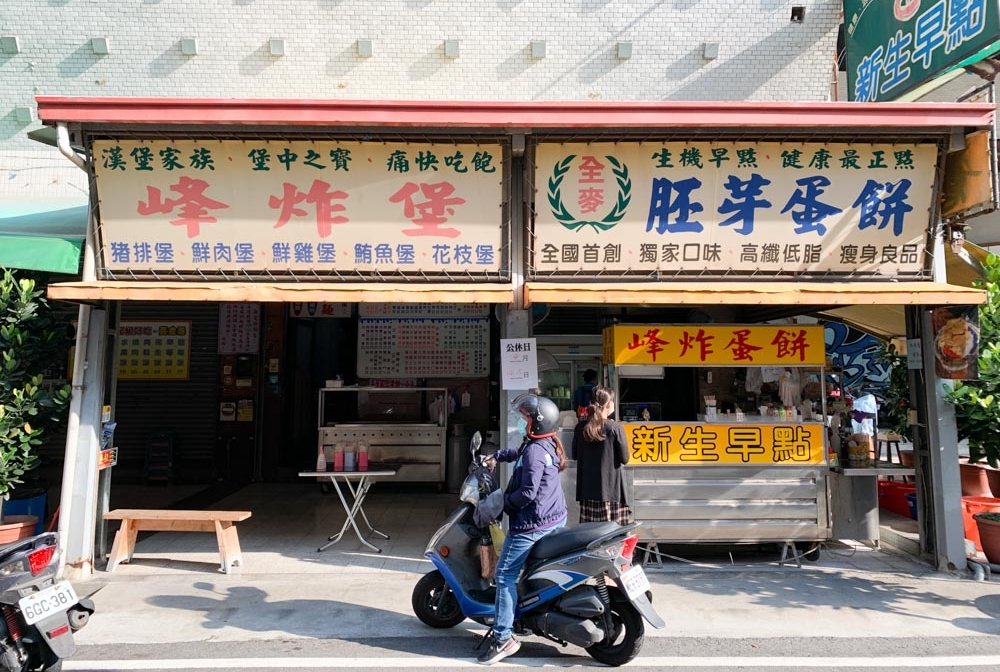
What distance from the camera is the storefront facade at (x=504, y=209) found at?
6.69 meters

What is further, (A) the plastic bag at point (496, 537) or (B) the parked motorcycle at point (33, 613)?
(A) the plastic bag at point (496, 537)

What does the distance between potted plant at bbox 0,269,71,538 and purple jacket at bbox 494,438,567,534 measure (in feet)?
16.8

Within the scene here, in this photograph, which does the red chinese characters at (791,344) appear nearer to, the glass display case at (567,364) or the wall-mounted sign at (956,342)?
the wall-mounted sign at (956,342)

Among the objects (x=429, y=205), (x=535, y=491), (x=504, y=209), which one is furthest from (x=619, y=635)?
(x=429, y=205)

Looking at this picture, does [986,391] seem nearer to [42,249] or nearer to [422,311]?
[422,311]

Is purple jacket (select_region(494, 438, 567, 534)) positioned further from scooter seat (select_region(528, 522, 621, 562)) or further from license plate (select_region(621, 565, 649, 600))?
license plate (select_region(621, 565, 649, 600))

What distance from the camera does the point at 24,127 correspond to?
978cm

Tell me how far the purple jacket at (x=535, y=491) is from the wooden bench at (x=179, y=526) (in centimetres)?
354

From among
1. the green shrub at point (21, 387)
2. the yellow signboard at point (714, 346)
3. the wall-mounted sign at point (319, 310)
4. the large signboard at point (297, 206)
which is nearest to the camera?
the green shrub at point (21, 387)

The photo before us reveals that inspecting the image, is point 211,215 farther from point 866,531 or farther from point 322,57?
point 866,531

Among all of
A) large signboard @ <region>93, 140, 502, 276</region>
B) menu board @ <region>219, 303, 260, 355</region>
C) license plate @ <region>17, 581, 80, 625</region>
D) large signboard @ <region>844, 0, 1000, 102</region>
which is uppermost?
large signboard @ <region>844, 0, 1000, 102</region>

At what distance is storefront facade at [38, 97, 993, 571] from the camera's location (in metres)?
6.69

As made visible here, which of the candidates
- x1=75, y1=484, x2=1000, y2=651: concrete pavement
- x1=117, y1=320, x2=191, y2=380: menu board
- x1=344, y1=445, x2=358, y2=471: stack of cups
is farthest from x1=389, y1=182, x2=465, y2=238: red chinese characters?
x1=117, y1=320, x2=191, y2=380: menu board

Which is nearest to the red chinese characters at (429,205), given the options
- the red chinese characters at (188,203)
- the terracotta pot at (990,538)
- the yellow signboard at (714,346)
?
the red chinese characters at (188,203)
